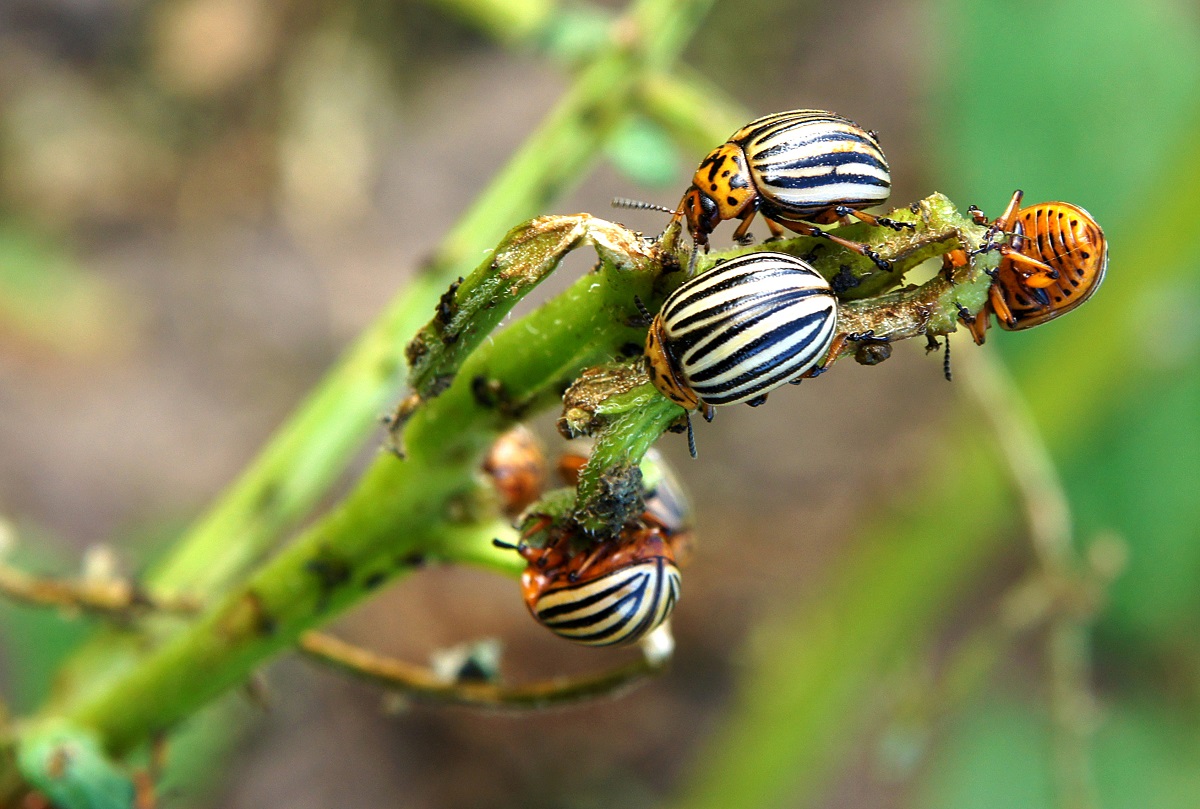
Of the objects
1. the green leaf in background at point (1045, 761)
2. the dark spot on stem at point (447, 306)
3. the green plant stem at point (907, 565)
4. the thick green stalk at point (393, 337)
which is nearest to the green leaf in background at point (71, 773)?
the thick green stalk at point (393, 337)

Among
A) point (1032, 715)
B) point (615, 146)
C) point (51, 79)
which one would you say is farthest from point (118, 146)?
point (1032, 715)

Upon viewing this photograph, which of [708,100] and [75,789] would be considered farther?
[708,100]

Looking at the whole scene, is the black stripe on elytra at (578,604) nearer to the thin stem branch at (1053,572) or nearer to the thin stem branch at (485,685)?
the thin stem branch at (485,685)

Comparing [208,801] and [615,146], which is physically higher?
[615,146]

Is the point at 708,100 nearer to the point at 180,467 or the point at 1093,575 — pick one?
the point at 1093,575

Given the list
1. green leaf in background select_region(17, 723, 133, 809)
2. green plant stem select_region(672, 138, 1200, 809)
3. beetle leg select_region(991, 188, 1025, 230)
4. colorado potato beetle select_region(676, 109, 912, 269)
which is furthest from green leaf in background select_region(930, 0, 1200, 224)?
green leaf in background select_region(17, 723, 133, 809)

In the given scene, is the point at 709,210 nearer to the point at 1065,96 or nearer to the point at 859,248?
the point at 859,248

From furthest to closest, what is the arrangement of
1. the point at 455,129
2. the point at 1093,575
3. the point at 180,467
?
the point at 455,129 → the point at 180,467 → the point at 1093,575

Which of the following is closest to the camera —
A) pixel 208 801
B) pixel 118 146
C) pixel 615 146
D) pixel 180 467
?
pixel 615 146

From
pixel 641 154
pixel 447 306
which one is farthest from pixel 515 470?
pixel 641 154
